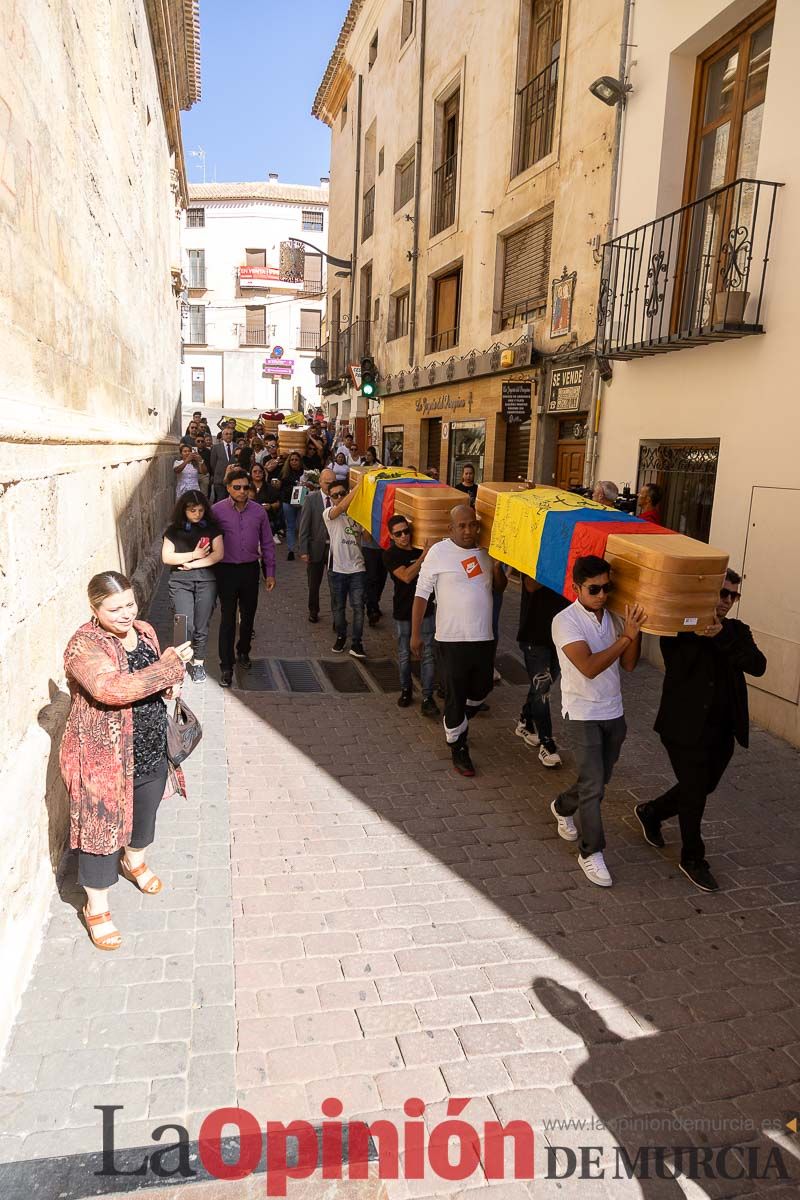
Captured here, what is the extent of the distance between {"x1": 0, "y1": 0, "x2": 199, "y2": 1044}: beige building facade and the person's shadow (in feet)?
7.39

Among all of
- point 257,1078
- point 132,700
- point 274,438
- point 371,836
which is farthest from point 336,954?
point 274,438

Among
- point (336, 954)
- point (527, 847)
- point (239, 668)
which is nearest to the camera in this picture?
point (336, 954)

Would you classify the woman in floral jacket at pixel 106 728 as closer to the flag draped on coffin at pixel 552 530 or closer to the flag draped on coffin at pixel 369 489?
the flag draped on coffin at pixel 552 530

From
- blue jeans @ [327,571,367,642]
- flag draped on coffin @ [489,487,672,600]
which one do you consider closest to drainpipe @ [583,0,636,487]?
blue jeans @ [327,571,367,642]

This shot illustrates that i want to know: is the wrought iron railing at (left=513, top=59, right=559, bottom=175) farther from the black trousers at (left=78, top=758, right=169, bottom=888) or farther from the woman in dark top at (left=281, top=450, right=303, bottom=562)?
the black trousers at (left=78, top=758, right=169, bottom=888)

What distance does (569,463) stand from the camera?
1137 centimetres

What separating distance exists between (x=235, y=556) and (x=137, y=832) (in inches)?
148

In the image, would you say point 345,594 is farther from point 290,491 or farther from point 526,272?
point 526,272

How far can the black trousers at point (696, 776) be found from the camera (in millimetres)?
4270

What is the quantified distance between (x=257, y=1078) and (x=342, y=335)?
2430cm

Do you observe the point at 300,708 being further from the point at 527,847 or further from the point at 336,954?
the point at 336,954

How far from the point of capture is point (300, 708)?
22.7 ft

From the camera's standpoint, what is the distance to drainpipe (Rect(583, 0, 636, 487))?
8.95 metres

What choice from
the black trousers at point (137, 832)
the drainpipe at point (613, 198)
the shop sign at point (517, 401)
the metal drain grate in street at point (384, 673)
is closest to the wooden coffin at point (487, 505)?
the metal drain grate in street at point (384, 673)
